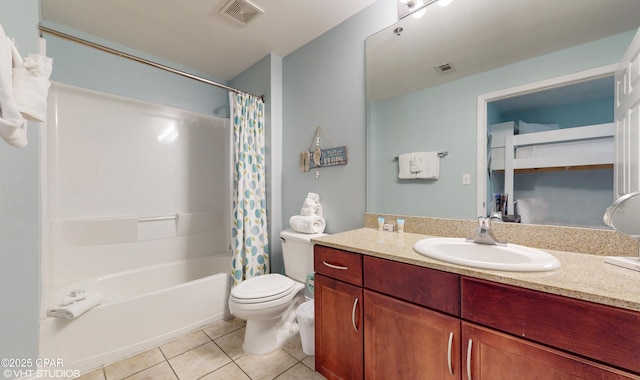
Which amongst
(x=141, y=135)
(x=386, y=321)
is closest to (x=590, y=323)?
(x=386, y=321)

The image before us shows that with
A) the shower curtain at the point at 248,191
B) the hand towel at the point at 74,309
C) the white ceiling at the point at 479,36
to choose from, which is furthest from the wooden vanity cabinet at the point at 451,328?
the hand towel at the point at 74,309

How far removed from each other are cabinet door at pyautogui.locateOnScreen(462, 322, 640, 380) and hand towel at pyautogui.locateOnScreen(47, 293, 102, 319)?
199 centimetres

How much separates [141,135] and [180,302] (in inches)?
62.2

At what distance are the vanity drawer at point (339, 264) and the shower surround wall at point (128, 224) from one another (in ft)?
3.81

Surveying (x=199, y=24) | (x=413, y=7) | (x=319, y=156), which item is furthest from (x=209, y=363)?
(x=413, y=7)

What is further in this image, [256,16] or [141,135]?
[141,135]

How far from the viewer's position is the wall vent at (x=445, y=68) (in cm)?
137

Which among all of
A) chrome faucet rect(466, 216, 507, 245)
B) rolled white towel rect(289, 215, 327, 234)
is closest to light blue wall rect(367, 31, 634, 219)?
chrome faucet rect(466, 216, 507, 245)

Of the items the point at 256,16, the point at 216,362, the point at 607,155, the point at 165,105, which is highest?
the point at 256,16

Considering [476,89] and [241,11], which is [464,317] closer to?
[476,89]

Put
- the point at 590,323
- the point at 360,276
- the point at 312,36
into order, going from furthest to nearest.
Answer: the point at 312,36 → the point at 360,276 → the point at 590,323

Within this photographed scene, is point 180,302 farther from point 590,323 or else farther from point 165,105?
point 590,323

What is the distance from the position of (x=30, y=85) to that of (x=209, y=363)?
1.62 m

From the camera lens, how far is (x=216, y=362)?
4.90ft
